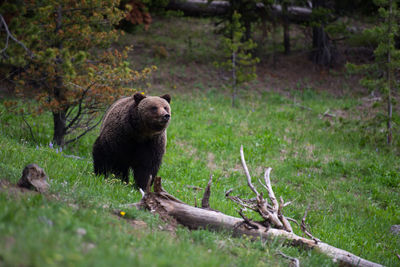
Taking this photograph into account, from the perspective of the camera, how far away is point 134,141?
21.9 feet

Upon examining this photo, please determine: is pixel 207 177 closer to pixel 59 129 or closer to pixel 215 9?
pixel 59 129

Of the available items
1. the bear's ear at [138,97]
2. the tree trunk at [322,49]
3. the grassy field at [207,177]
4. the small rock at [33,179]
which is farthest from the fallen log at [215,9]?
the small rock at [33,179]

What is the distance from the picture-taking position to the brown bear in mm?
6422

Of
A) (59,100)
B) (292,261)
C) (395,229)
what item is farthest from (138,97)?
(395,229)

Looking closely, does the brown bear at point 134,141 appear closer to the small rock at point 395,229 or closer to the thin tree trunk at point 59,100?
the thin tree trunk at point 59,100

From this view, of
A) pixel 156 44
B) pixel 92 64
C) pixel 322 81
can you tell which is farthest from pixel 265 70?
pixel 92 64

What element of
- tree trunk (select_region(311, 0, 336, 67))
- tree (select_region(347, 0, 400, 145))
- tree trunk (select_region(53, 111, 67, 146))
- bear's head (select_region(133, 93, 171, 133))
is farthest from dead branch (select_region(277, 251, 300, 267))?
tree trunk (select_region(311, 0, 336, 67))

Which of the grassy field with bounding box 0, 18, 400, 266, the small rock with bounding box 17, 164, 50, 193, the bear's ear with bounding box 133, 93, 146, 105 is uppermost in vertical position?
the bear's ear with bounding box 133, 93, 146, 105

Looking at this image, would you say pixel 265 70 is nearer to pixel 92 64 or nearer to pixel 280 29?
pixel 280 29

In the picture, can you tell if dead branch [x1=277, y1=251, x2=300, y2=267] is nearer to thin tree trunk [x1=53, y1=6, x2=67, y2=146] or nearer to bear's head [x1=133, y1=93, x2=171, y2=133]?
bear's head [x1=133, y1=93, x2=171, y2=133]

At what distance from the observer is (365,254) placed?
6.38 metres

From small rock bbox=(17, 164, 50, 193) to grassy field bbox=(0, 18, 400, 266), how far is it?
0.15m

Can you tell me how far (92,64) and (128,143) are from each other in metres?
3.49

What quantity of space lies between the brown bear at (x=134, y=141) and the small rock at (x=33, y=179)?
83.4 inches
